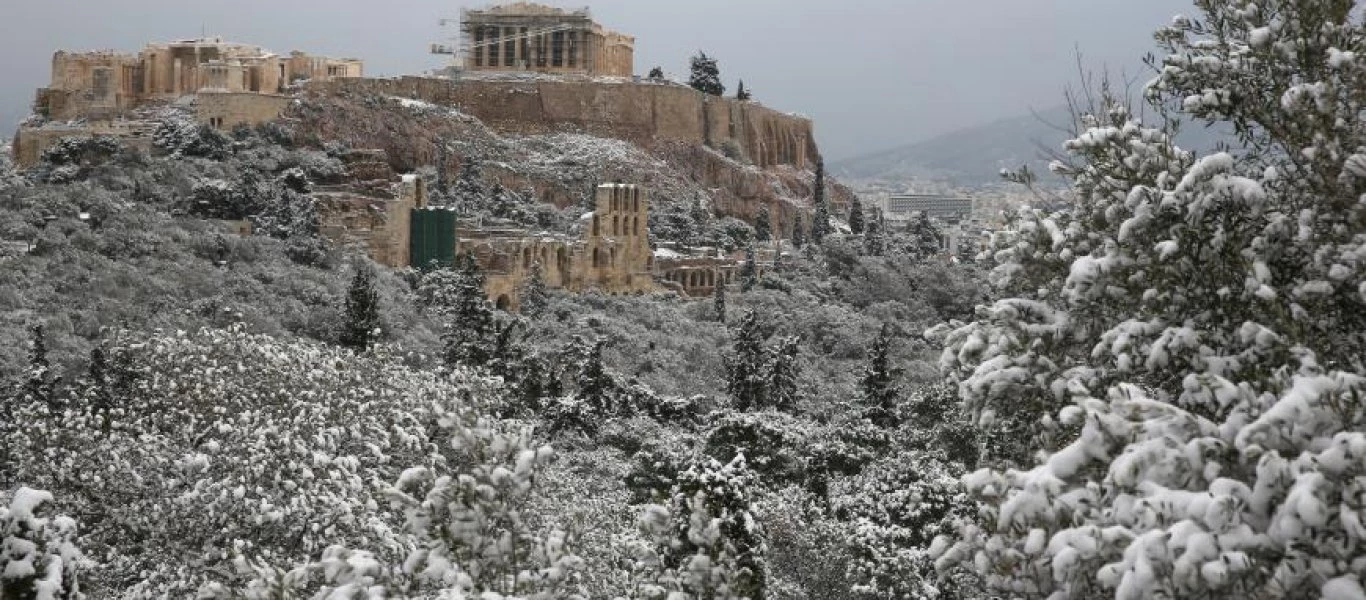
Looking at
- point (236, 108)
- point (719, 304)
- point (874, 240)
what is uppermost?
point (236, 108)

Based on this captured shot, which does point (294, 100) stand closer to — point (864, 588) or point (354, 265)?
point (354, 265)

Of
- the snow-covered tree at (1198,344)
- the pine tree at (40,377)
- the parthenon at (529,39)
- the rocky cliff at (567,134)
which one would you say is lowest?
the pine tree at (40,377)

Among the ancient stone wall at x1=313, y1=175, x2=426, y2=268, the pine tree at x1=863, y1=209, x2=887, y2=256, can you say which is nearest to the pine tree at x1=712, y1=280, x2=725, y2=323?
the ancient stone wall at x1=313, y1=175, x2=426, y2=268

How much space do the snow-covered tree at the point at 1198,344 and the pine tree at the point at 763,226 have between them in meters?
53.0

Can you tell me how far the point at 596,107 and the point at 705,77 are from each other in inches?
363

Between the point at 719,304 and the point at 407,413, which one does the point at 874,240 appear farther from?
the point at 407,413

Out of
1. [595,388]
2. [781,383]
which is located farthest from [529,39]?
[595,388]

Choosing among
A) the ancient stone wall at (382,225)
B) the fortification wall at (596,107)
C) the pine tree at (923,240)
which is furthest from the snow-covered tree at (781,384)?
the fortification wall at (596,107)

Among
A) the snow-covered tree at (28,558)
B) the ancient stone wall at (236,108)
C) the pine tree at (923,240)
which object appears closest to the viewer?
the snow-covered tree at (28,558)

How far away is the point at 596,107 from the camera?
6731 centimetres

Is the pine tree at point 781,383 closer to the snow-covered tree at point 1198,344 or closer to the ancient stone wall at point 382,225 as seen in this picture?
the ancient stone wall at point 382,225

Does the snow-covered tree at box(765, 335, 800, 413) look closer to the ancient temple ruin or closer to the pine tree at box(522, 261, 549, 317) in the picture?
the pine tree at box(522, 261, 549, 317)

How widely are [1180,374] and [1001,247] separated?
203 centimetres

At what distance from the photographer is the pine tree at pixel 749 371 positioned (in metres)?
33.9
